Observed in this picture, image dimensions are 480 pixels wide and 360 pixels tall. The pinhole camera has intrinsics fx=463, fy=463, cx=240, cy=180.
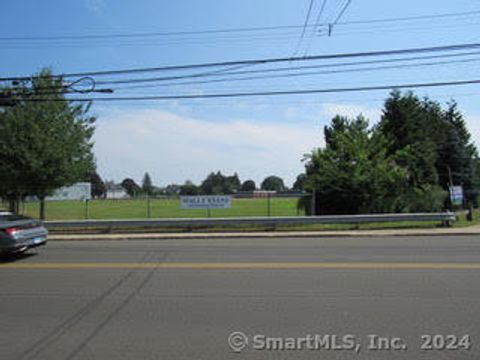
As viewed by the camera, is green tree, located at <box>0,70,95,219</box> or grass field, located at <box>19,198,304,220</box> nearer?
green tree, located at <box>0,70,95,219</box>

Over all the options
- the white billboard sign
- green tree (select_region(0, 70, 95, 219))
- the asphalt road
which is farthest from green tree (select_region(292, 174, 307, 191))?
the asphalt road

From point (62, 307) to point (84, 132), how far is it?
1860 centimetres

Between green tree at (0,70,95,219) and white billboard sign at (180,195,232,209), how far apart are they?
597 cm

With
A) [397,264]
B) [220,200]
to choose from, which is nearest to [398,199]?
[220,200]

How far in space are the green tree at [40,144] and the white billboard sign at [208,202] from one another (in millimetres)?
5969

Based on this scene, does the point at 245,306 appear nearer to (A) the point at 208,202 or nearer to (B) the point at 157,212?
(A) the point at 208,202

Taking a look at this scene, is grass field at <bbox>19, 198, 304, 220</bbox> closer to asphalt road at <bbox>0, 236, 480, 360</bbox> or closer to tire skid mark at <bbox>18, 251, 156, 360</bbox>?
asphalt road at <bbox>0, 236, 480, 360</bbox>

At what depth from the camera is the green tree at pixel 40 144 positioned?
2220cm

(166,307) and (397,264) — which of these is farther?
(397,264)

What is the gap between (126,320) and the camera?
635cm

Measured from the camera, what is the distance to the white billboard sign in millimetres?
22891

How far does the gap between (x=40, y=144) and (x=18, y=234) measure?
10.8 m

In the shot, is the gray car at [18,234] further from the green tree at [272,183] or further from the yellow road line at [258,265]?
the green tree at [272,183]

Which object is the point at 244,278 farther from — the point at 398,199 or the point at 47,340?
the point at 398,199
